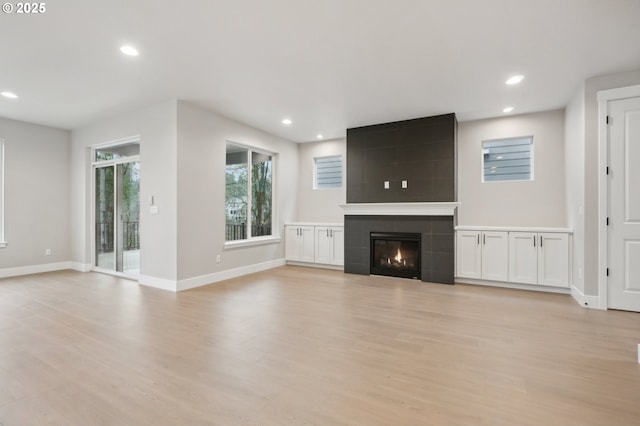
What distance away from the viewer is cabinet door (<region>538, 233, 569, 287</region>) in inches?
172

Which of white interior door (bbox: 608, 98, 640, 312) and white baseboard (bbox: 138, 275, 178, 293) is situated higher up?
white interior door (bbox: 608, 98, 640, 312)

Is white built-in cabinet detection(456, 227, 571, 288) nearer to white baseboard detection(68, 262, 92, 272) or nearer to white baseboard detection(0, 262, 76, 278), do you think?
white baseboard detection(68, 262, 92, 272)

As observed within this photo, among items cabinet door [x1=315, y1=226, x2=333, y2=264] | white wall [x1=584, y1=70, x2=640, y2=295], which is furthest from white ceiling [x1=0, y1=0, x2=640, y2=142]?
cabinet door [x1=315, y1=226, x2=333, y2=264]

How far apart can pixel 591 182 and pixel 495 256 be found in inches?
64.0

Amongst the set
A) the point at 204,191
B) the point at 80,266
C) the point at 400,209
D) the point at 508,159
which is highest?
the point at 508,159

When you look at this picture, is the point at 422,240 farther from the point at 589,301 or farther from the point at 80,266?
the point at 80,266

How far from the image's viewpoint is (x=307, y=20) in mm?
2639

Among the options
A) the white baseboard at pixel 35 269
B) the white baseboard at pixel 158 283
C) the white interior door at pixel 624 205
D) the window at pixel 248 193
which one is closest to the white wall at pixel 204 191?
the white baseboard at pixel 158 283

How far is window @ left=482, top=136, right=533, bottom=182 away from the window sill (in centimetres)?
422

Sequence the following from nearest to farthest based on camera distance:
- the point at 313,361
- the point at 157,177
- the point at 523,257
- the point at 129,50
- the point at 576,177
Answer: the point at 313,361
the point at 129,50
the point at 576,177
the point at 523,257
the point at 157,177

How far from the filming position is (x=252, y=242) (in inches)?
232

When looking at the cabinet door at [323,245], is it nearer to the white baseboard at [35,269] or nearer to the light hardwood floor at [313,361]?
the light hardwood floor at [313,361]

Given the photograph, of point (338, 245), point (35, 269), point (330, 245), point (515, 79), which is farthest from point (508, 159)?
point (35, 269)

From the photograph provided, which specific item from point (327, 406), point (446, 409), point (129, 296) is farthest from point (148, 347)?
point (446, 409)
